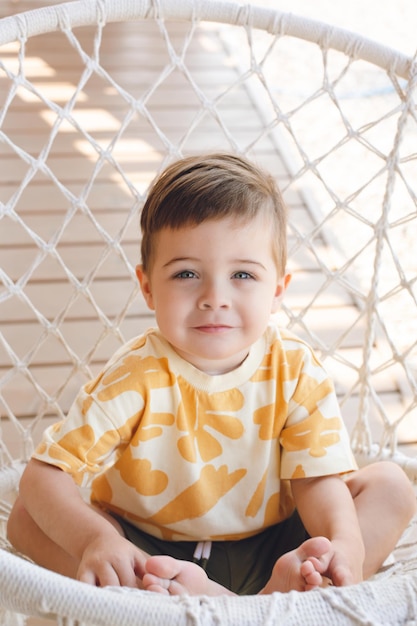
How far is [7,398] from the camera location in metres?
1.48

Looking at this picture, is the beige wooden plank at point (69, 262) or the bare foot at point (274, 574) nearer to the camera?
the bare foot at point (274, 574)

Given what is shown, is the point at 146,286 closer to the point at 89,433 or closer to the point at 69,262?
the point at 89,433

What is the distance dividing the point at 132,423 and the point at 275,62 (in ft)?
8.89

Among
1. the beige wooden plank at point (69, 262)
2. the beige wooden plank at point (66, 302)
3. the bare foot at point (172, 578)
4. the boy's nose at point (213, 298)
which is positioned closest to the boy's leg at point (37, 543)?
the bare foot at point (172, 578)

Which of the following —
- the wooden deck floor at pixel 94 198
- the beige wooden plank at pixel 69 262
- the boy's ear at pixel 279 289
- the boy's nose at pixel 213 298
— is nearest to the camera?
the boy's nose at pixel 213 298

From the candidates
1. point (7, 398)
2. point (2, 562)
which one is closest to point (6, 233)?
point (7, 398)

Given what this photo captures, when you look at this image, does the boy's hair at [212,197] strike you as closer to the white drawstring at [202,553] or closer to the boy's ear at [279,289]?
the boy's ear at [279,289]

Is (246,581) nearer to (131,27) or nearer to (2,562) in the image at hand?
(2,562)

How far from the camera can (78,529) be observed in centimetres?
85

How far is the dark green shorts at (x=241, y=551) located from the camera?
3.09 feet

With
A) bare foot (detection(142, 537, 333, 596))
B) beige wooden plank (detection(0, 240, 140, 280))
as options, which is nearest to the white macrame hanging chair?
beige wooden plank (detection(0, 240, 140, 280))

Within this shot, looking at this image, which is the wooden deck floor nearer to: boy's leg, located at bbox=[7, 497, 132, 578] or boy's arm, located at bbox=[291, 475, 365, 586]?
boy's leg, located at bbox=[7, 497, 132, 578]

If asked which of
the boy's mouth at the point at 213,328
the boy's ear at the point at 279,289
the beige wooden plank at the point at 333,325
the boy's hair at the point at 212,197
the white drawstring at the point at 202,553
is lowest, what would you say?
the white drawstring at the point at 202,553

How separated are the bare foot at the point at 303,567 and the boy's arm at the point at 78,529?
13 centimetres
